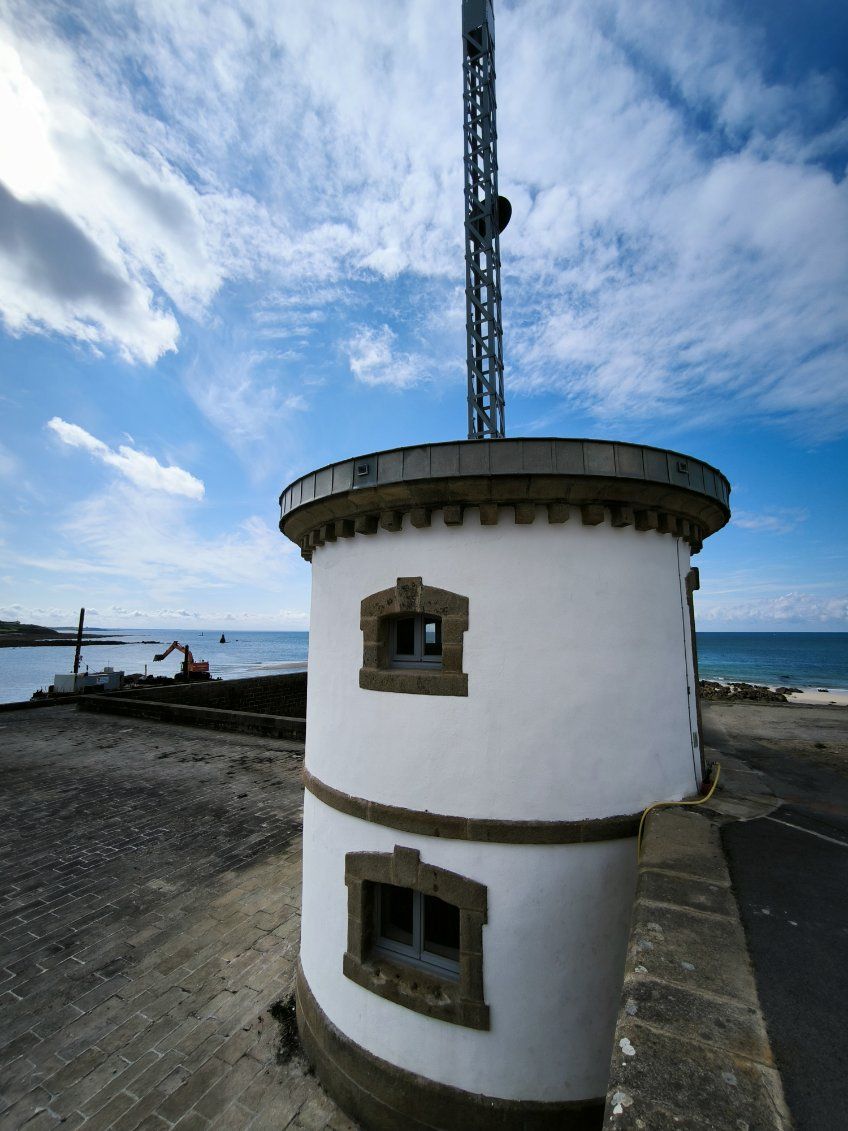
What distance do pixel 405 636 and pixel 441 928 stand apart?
268 cm

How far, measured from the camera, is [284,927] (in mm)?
7781

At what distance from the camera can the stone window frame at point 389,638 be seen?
4535mm

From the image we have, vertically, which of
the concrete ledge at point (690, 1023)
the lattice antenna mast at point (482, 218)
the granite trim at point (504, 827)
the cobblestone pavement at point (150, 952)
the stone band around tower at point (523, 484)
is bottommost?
the cobblestone pavement at point (150, 952)

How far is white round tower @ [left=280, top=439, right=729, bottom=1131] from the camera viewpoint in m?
4.31

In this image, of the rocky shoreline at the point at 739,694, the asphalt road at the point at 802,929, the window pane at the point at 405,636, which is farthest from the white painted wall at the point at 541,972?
the rocky shoreline at the point at 739,694

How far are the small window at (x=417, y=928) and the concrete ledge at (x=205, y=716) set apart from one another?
1298cm

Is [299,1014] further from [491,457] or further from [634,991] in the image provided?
[491,457]

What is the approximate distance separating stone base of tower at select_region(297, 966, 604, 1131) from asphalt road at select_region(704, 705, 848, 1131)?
97.9 inches

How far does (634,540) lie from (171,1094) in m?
6.99

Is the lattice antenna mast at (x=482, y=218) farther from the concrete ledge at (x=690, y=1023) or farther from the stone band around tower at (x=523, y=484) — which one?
the concrete ledge at (x=690, y=1023)

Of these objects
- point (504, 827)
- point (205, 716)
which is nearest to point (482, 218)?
point (504, 827)

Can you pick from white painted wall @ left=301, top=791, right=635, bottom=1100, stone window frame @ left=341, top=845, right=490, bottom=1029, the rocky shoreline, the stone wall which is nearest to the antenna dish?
white painted wall @ left=301, top=791, right=635, bottom=1100

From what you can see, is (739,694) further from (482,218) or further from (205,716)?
(482,218)

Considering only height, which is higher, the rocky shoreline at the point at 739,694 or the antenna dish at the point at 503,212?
the antenna dish at the point at 503,212
